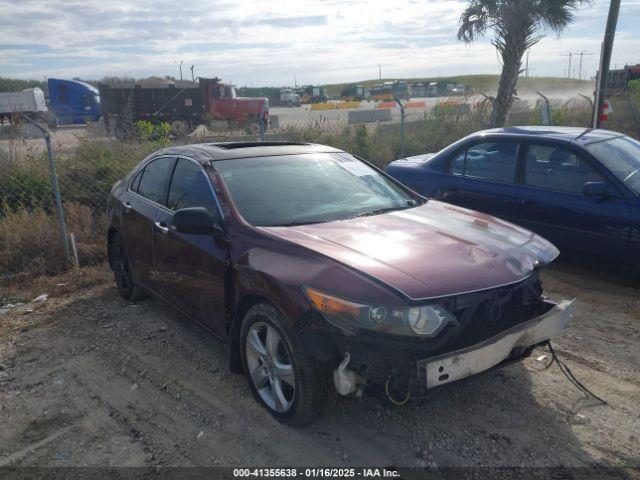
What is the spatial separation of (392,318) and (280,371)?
0.83m

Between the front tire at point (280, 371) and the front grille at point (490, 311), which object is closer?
the front grille at point (490, 311)

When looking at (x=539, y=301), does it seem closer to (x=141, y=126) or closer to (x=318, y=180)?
(x=318, y=180)

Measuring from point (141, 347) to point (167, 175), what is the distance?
1.45 meters

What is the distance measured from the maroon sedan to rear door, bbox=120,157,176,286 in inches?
1.8

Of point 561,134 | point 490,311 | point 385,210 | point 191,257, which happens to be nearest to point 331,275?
point 490,311

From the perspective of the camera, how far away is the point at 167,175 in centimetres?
452

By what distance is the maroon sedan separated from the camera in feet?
8.72

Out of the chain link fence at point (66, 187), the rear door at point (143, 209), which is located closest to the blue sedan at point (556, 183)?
the rear door at point (143, 209)

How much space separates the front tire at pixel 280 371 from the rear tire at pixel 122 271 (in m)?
2.21

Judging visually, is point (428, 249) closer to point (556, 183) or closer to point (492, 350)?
point (492, 350)

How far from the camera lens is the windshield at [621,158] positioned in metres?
5.18

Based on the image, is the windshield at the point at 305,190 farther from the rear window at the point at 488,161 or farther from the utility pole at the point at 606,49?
the utility pole at the point at 606,49

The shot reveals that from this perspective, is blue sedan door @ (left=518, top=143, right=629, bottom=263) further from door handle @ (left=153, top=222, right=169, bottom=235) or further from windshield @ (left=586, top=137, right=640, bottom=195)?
door handle @ (left=153, top=222, right=169, bottom=235)

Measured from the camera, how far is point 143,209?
4.68m
